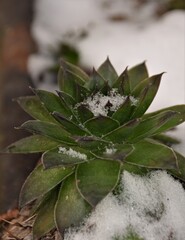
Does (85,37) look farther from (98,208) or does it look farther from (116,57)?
(98,208)

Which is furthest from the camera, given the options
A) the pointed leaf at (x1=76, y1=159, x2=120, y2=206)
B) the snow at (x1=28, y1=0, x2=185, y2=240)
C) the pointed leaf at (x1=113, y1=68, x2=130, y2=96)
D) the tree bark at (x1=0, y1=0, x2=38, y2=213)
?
the tree bark at (x1=0, y1=0, x2=38, y2=213)

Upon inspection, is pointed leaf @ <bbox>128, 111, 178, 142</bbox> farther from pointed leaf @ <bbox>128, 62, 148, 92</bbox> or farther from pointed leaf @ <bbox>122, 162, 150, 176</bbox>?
pointed leaf @ <bbox>128, 62, 148, 92</bbox>

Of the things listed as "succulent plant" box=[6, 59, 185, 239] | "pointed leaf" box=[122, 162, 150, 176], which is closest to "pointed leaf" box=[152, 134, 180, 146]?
"succulent plant" box=[6, 59, 185, 239]

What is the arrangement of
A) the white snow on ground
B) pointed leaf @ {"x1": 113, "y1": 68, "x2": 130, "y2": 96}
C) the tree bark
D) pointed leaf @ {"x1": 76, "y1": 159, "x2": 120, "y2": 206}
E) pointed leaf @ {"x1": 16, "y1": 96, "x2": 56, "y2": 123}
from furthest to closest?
the white snow on ground < the tree bark < pointed leaf @ {"x1": 16, "y1": 96, "x2": 56, "y2": 123} < pointed leaf @ {"x1": 113, "y1": 68, "x2": 130, "y2": 96} < pointed leaf @ {"x1": 76, "y1": 159, "x2": 120, "y2": 206}

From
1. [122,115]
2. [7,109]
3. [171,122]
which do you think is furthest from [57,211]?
[7,109]

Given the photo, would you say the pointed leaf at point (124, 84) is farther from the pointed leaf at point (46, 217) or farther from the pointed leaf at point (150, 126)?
the pointed leaf at point (46, 217)

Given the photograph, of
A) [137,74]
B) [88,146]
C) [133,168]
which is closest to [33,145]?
[88,146]
